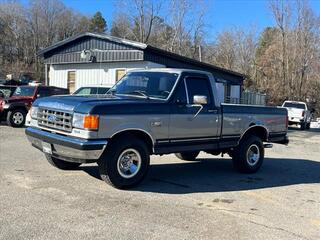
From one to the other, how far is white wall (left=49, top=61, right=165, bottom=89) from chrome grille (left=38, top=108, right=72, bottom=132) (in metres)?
16.5

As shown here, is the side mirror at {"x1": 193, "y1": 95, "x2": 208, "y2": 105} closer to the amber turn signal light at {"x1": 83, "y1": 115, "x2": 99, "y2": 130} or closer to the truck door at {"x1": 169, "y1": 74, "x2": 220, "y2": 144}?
the truck door at {"x1": 169, "y1": 74, "x2": 220, "y2": 144}

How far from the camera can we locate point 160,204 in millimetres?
6980

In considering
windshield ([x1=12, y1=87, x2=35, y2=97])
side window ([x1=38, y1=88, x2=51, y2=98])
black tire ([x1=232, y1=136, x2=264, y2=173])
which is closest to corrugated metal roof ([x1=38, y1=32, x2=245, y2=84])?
side window ([x1=38, y1=88, x2=51, y2=98])

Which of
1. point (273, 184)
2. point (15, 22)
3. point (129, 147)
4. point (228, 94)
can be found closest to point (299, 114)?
point (228, 94)

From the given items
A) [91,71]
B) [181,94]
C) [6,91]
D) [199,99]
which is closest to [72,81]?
[91,71]

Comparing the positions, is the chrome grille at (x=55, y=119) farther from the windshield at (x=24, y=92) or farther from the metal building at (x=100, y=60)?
the metal building at (x=100, y=60)

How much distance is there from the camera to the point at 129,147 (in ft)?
25.2

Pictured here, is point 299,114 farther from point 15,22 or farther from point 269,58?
point 15,22

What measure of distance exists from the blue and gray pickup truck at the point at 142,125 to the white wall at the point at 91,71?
597 inches

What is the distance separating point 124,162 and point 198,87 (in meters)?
2.33

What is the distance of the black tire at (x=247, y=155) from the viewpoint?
1007 centimetres

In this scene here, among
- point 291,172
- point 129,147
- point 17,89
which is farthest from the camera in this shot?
point 17,89

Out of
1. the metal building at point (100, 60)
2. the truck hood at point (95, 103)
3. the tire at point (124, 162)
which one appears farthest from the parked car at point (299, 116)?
the tire at point (124, 162)

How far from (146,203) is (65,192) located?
1.31 meters
